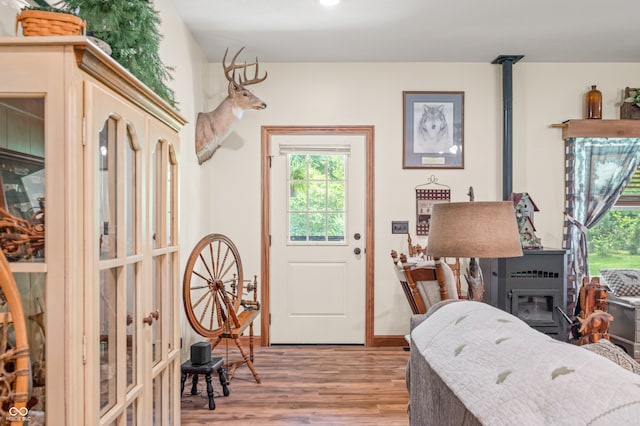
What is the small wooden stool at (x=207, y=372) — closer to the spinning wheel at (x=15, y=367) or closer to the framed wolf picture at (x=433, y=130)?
the spinning wheel at (x=15, y=367)

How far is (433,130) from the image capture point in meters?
4.68

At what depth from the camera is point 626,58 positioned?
15.0 ft

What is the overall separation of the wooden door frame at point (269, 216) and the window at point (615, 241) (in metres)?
2.17

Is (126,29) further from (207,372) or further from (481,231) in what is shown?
(207,372)

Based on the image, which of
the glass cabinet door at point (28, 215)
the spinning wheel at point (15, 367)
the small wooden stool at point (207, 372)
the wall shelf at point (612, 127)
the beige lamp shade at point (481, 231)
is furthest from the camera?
the wall shelf at point (612, 127)

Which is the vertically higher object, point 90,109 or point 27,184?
point 90,109

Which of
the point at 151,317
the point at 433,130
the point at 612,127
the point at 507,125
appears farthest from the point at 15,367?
the point at 612,127

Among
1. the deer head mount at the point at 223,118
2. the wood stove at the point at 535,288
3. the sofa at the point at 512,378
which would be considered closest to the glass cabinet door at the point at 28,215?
the sofa at the point at 512,378

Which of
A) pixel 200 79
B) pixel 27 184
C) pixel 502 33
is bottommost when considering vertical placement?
pixel 27 184

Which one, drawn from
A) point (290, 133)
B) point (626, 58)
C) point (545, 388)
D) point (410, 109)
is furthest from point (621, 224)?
point (545, 388)

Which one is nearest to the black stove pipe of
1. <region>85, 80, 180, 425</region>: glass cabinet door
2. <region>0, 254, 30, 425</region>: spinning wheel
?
<region>85, 80, 180, 425</region>: glass cabinet door

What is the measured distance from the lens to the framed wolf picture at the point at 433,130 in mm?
4672

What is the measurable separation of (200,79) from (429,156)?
7.38ft

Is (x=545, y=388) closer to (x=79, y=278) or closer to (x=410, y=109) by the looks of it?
(x=79, y=278)
